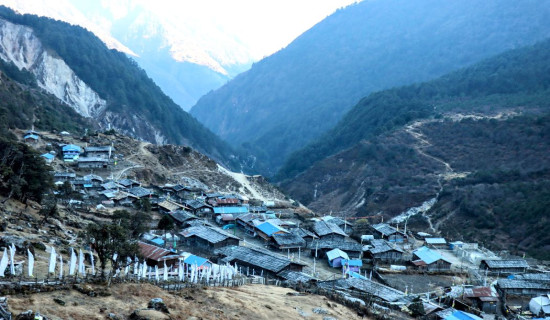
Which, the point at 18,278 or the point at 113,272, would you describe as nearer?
the point at 18,278

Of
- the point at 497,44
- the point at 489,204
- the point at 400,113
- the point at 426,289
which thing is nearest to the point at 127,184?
the point at 426,289

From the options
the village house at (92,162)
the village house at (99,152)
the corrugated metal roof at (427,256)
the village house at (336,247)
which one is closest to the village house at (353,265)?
the village house at (336,247)

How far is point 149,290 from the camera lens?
19031mm

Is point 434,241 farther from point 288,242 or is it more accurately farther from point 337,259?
point 288,242

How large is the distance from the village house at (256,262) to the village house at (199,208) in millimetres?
15424

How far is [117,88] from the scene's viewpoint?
385 feet

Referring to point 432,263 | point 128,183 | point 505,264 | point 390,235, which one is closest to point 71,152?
point 128,183

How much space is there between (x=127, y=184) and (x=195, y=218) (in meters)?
13.0

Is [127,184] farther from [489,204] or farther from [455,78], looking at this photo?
[455,78]

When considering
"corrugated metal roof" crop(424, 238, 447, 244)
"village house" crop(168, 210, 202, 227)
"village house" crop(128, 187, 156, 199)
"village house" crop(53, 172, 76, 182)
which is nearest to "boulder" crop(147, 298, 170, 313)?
"village house" crop(168, 210, 202, 227)

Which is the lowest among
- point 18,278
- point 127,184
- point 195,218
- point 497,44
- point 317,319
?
point 317,319

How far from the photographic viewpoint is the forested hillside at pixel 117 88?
11062cm

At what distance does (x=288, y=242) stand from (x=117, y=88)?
88332 millimetres

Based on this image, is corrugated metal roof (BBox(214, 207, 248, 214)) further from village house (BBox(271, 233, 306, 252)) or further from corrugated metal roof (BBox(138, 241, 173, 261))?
corrugated metal roof (BBox(138, 241, 173, 261))
